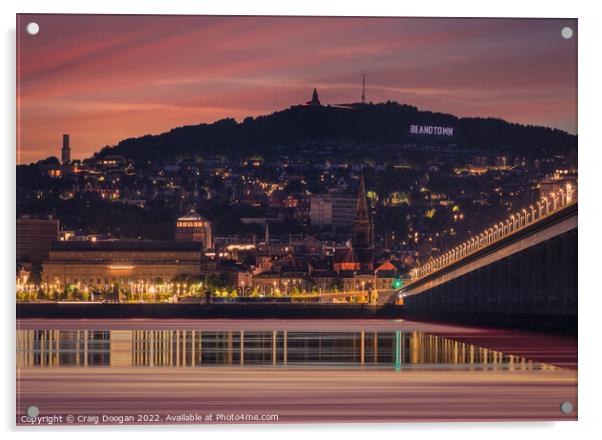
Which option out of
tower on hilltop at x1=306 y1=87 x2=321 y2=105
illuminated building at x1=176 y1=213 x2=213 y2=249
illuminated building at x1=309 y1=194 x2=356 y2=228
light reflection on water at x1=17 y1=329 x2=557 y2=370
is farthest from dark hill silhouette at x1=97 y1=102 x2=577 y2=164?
illuminated building at x1=309 y1=194 x2=356 y2=228

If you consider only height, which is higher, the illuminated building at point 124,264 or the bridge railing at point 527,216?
the bridge railing at point 527,216

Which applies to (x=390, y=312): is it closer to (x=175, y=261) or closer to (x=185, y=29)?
(x=175, y=261)

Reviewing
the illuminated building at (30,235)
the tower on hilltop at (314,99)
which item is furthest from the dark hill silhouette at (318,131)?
the illuminated building at (30,235)

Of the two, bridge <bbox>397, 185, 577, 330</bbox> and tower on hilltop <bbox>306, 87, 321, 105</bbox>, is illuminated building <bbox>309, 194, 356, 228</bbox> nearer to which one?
bridge <bbox>397, 185, 577, 330</bbox>

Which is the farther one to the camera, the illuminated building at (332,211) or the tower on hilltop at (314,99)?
the illuminated building at (332,211)

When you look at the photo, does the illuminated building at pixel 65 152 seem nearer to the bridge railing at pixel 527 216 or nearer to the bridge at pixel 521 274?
the bridge railing at pixel 527 216

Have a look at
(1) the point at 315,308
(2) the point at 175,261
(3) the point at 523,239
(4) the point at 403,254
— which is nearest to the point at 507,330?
(3) the point at 523,239
